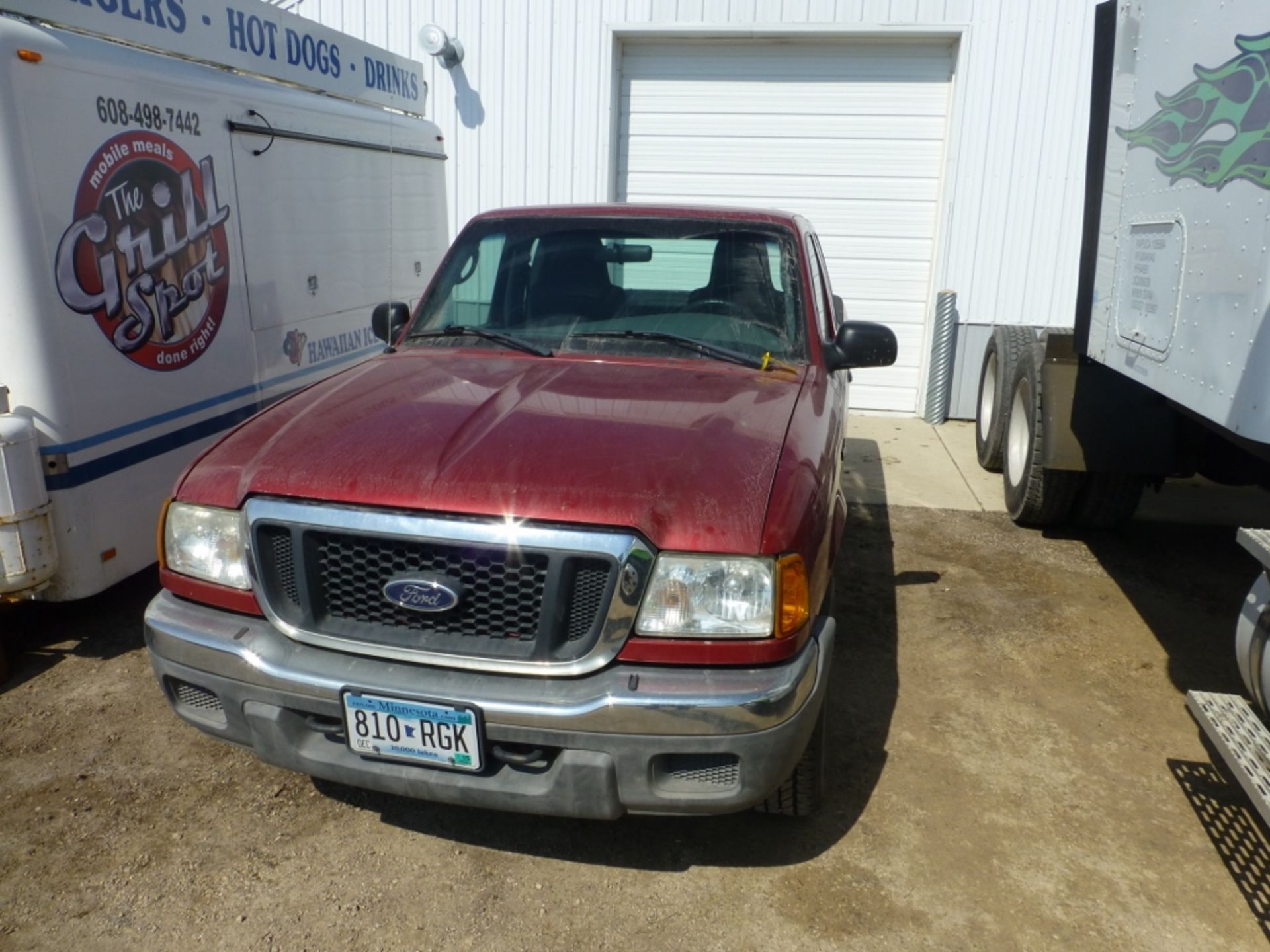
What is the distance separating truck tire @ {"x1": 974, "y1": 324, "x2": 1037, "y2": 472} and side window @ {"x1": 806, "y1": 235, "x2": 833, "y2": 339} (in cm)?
251

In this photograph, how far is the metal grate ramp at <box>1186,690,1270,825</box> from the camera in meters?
2.60

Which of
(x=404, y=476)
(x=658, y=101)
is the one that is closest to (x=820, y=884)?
(x=404, y=476)

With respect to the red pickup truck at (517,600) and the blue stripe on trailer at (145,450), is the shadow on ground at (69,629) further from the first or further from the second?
the red pickup truck at (517,600)

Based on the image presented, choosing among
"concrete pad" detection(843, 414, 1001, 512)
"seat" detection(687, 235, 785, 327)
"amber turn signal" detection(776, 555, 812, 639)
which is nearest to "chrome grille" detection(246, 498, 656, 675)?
"amber turn signal" detection(776, 555, 812, 639)

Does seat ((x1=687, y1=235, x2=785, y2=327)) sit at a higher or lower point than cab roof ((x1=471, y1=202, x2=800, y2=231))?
lower

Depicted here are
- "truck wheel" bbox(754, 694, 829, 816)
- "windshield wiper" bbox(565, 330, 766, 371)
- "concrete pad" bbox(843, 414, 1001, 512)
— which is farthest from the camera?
"concrete pad" bbox(843, 414, 1001, 512)

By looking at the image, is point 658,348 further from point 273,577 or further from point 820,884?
point 820,884

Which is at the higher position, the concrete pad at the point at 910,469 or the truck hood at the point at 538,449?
the truck hood at the point at 538,449

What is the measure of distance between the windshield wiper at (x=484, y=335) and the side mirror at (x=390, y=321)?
10.7 inches

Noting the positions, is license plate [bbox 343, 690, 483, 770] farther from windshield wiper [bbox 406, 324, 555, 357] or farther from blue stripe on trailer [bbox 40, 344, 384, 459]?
blue stripe on trailer [bbox 40, 344, 384, 459]

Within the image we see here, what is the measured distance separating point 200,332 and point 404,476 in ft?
9.07

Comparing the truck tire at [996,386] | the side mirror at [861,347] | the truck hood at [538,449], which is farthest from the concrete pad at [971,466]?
the truck hood at [538,449]

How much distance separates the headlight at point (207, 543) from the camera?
2688 millimetres

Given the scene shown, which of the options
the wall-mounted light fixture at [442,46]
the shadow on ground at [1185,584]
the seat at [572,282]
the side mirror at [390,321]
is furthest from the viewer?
the wall-mounted light fixture at [442,46]
